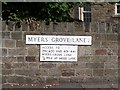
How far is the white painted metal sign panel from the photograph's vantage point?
30.9 feet

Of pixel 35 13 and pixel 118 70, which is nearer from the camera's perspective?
pixel 118 70

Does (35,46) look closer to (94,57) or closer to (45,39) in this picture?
(45,39)

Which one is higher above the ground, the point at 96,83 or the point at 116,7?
the point at 116,7

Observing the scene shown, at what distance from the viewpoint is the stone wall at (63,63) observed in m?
9.47

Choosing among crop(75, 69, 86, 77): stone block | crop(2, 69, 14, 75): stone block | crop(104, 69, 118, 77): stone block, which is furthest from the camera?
crop(104, 69, 118, 77): stone block

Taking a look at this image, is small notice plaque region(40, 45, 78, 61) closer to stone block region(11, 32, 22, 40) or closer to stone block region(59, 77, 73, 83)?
stone block region(59, 77, 73, 83)

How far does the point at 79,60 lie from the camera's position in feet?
31.6

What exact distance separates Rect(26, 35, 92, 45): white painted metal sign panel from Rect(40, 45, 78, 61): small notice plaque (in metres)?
0.10

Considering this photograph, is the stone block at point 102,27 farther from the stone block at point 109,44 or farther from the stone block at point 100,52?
the stone block at point 100,52

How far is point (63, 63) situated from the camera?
9586 mm

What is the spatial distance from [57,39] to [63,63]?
64 cm

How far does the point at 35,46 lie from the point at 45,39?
1.02 feet

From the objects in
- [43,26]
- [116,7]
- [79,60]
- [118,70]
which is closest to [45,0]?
[43,26]

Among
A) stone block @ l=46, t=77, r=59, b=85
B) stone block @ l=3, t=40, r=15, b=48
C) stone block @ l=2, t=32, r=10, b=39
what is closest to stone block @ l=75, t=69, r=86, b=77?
stone block @ l=46, t=77, r=59, b=85
